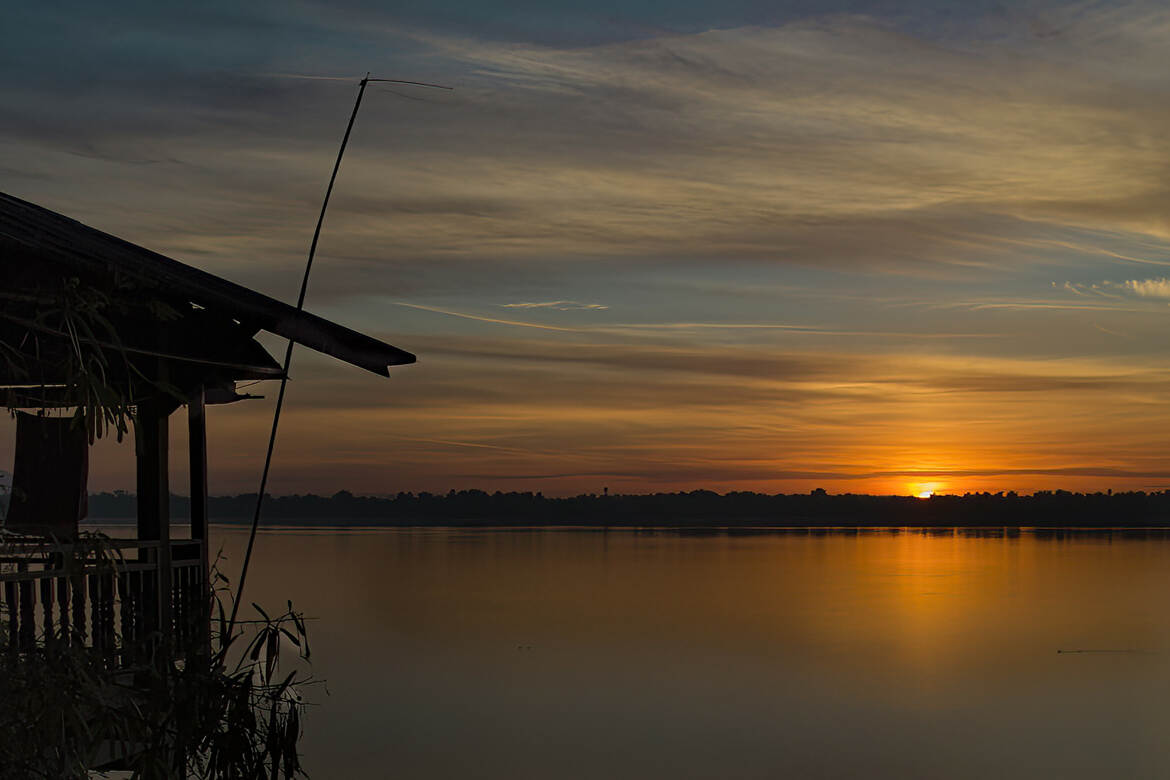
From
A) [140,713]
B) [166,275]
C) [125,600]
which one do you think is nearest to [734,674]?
[125,600]

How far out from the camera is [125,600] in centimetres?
638

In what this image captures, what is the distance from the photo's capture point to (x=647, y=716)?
2384cm

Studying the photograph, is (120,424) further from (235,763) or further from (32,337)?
(235,763)

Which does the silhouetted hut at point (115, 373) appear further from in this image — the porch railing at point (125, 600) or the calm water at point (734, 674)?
the calm water at point (734, 674)

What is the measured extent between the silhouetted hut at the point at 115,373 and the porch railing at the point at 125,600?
0.01 meters

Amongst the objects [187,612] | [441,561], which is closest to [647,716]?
[187,612]

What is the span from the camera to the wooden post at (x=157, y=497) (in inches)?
263

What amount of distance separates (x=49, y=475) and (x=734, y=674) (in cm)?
2390

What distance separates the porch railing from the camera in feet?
18.5

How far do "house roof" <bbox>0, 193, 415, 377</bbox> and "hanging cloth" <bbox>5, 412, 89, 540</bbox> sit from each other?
4.61 feet

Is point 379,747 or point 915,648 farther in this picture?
point 915,648

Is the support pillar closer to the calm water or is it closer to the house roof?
the house roof

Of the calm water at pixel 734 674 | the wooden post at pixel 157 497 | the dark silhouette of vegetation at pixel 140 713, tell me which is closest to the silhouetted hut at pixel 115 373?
the wooden post at pixel 157 497

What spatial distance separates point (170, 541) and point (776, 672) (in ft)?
81.2
